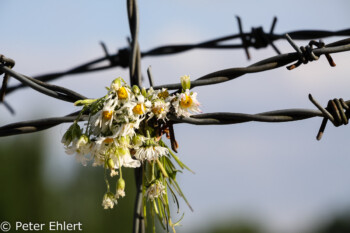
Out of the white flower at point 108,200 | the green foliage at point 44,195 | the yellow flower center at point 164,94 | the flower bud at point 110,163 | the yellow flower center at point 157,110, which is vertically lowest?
the green foliage at point 44,195

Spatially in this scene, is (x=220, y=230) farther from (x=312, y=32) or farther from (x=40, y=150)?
(x=312, y=32)

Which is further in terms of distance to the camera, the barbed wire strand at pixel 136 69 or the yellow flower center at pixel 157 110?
the barbed wire strand at pixel 136 69

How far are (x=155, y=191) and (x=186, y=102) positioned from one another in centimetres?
22

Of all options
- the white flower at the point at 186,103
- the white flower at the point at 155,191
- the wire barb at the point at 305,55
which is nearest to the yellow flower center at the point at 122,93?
the white flower at the point at 186,103

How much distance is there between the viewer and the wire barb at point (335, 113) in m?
1.17

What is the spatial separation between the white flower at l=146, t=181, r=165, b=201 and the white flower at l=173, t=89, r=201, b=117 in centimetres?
17

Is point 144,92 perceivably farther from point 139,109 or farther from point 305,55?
point 305,55

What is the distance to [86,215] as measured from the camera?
21.3 meters

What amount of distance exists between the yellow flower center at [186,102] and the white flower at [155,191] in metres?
0.19

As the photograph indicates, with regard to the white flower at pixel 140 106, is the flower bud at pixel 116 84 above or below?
above

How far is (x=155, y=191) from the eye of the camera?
3.95ft

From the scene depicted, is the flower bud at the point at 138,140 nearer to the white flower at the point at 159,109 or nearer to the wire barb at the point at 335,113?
the white flower at the point at 159,109

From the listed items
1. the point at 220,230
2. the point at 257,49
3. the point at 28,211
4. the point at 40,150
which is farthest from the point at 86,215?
the point at 257,49

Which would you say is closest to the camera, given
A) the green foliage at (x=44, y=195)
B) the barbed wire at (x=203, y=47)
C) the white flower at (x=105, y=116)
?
the white flower at (x=105, y=116)
